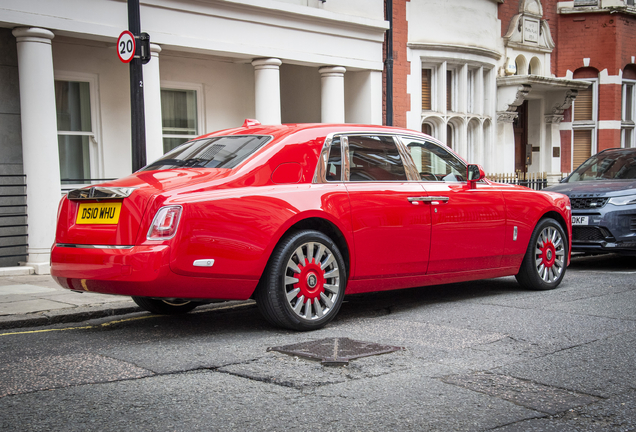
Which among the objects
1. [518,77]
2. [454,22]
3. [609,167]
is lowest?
[609,167]

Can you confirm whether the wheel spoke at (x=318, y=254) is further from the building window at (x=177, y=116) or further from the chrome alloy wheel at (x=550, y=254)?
the building window at (x=177, y=116)

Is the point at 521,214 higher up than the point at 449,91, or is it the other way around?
the point at 449,91

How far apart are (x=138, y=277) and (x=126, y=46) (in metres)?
4.22

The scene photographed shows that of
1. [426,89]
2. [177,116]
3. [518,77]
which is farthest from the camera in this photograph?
[518,77]

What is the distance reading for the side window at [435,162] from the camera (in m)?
6.80

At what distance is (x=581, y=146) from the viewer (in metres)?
20.8

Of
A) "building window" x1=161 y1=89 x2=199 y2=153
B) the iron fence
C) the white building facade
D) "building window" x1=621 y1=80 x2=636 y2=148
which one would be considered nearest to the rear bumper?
the white building facade

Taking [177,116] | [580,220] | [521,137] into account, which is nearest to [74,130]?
[177,116]

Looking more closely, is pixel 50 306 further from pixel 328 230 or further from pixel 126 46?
pixel 126 46

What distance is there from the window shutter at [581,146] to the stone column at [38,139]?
51.1 feet

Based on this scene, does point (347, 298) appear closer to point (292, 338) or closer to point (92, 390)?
point (292, 338)

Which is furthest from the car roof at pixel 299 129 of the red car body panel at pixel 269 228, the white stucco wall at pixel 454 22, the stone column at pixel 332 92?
the white stucco wall at pixel 454 22

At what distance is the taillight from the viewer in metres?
5.08

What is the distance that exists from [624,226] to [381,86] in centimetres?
718
